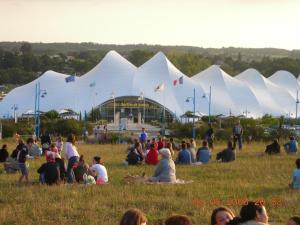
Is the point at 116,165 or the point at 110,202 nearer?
the point at 110,202

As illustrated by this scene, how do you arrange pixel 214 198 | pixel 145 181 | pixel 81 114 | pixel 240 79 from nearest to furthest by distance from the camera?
1. pixel 214 198
2. pixel 145 181
3. pixel 81 114
4. pixel 240 79

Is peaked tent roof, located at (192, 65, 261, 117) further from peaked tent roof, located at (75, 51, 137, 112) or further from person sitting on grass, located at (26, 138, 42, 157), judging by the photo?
person sitting on grass, located at (26, 138, 42, 157)

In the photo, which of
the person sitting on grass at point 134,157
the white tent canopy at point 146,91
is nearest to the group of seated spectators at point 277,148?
the person sitting on grass at point 134,157

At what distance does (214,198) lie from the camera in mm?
12164

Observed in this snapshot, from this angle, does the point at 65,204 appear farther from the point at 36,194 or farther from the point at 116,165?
the point at 116,165

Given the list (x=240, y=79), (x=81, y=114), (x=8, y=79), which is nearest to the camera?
(x=81, y=114)

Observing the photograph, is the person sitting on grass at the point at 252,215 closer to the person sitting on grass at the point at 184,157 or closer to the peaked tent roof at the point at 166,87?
the person sitting on grass at the point at 184,157

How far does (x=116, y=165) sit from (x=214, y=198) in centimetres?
666

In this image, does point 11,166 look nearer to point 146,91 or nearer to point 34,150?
point 34,150

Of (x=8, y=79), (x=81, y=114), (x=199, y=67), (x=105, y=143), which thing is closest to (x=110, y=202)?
(x=105, y=143)

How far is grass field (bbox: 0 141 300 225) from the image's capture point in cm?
1048

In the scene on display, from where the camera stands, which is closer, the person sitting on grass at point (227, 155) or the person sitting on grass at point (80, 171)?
the person sitting on grass at point (80, 171)

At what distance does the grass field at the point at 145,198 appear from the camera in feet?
34.4
